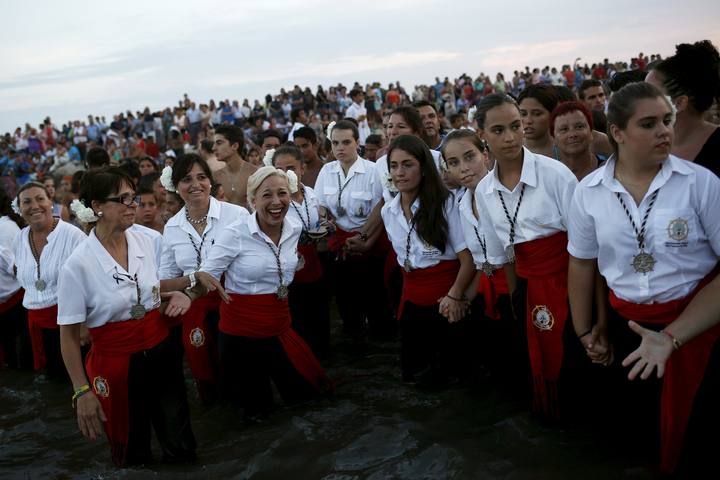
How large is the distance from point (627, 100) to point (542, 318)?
4.82 feet

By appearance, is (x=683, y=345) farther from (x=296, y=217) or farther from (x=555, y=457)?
(x=296, y=217)

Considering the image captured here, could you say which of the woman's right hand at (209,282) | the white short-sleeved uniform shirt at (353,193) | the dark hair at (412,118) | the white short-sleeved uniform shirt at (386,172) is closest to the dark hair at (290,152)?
the white short-sleeved uniform shirt at (353,193)

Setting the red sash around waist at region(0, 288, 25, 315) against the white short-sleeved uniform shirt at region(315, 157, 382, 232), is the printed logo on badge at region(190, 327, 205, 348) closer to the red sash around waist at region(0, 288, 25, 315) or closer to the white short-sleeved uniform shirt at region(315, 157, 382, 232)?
the white short-sleeved uniform shirt at region(315, 157, 382, 232)

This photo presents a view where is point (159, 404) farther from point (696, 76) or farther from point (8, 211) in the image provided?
point (8, 211)

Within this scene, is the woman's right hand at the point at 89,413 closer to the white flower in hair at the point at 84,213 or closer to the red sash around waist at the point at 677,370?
the white flower in hair at the point at 84,213

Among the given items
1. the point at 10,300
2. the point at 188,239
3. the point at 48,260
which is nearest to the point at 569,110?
the point at 188,239

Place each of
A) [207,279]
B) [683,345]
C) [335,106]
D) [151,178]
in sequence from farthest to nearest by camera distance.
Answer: [335,106]
[151,178]
[207,279]
[683,345]

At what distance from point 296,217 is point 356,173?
3.36 feet

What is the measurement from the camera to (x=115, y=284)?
4.18 metres

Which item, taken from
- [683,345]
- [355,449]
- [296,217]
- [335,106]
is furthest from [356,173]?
[335,106]

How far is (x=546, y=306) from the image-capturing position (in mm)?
4168

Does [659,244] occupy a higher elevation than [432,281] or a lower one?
higher

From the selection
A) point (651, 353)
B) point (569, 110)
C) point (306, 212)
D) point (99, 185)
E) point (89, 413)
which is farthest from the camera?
point (306, 212)

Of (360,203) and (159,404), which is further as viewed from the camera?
(360,203)
